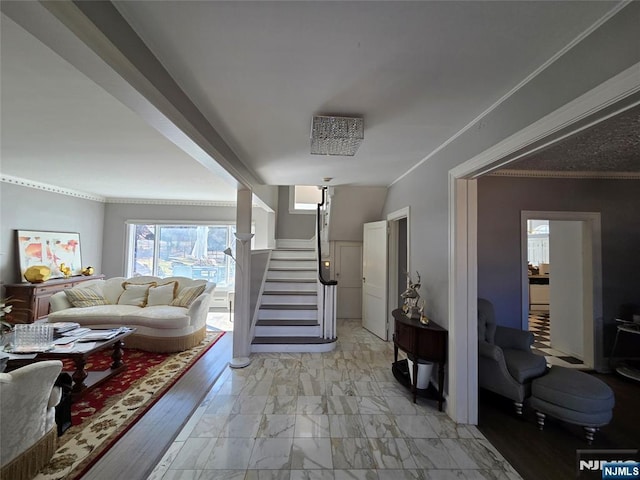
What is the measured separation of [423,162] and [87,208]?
7041mm

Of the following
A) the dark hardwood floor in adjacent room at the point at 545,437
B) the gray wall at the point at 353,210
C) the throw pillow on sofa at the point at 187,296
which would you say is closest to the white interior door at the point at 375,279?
the gray wall at the point at 353,210

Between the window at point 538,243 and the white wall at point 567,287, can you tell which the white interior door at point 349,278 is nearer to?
the white wall at point 567,287

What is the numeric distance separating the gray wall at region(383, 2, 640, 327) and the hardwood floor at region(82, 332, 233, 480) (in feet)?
8.48

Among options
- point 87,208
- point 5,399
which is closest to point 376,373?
point 5,399

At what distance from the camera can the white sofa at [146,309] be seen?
3.92 meters

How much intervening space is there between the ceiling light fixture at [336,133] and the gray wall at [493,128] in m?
0.90

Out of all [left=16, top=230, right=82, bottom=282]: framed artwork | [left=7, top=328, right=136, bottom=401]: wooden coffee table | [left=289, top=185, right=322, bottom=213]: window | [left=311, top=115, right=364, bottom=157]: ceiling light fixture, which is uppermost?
[left=289, top=185, right=322, bottom=213]: window

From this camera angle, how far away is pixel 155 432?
88.1 inches

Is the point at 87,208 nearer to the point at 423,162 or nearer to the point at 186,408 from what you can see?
the point at 186,408

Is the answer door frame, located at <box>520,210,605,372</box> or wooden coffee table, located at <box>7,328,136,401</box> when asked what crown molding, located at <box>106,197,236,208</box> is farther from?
door frame, located at <box>520,210,605,372</box>

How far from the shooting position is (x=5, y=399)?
157cm

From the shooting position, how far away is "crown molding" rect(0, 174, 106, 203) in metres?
4.59

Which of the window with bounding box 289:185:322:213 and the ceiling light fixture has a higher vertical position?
the window with bounding box 289:185:322:213

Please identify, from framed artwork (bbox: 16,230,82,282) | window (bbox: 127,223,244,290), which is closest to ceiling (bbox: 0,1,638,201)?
framed artwork (bbox: 16,230,82,282)
